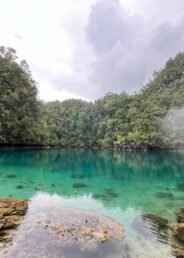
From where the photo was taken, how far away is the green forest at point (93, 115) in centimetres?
3784

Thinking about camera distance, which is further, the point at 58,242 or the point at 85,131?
the point at 85,131

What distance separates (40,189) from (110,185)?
4.87 m

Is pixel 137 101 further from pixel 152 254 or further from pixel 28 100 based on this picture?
pixel 152 254

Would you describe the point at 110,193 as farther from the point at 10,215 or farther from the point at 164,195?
the point at 10,215

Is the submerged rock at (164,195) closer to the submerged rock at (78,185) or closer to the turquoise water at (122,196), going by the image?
the turquoise water at (122,196)

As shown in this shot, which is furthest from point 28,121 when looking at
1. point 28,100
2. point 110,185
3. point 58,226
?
point 58,226

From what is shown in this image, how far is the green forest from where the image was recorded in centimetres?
3784

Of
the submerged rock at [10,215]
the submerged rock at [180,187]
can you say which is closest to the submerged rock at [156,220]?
the submerged rock at [10,215]

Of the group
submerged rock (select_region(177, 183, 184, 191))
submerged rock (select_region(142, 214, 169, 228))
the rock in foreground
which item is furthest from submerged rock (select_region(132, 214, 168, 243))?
submerged rock (select_region(177, 183, 184, 191))

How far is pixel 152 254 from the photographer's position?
6.45m

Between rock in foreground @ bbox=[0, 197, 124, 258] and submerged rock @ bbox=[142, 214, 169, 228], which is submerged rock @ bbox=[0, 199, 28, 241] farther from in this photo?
submerged rock @ bbox=[142, 214, 169, 228]

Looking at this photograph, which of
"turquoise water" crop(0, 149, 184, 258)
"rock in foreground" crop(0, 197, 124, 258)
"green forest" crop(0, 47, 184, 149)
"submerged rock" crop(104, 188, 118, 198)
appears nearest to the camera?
"rock in foreground" crop(0, 197, 124, 258)

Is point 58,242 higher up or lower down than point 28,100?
lower down

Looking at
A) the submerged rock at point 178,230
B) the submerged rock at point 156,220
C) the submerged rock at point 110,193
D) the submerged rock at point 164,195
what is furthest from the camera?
the submerged rock at point 110,193
